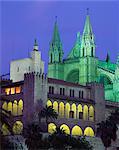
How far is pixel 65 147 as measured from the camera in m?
54.7

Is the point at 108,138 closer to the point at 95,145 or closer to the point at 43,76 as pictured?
the point at 95,145

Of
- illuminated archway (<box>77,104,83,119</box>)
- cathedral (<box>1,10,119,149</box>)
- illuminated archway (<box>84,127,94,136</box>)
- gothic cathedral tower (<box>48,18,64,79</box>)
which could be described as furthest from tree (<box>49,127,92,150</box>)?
gothic cathedral tower (<box>48,18,64,79</box>)

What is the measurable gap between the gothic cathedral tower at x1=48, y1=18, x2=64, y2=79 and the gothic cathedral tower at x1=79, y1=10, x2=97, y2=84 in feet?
19.2

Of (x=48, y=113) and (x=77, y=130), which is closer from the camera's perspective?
(x=48, y=113)

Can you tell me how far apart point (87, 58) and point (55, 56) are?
8.65 metres

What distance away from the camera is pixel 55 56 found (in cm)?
9512

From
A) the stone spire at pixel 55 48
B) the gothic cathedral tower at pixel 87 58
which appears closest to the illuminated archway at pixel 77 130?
the gothic cathedral tower at pixel 87 58

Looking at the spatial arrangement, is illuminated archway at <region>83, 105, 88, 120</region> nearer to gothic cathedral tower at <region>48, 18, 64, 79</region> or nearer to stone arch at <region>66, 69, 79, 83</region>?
stone arch at <region>66, 69, 79, 83</region>

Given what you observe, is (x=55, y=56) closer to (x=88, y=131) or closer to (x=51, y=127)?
(x=88, y=131)

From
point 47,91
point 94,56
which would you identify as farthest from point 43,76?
point 94,56

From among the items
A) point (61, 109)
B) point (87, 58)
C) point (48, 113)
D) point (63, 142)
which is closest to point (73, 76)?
point (87, 58)

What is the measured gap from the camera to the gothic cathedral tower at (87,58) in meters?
88.1

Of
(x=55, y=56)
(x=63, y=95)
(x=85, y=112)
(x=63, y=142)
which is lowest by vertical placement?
(x=63, y=142)

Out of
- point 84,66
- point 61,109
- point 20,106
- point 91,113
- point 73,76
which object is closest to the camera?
point 20,106
